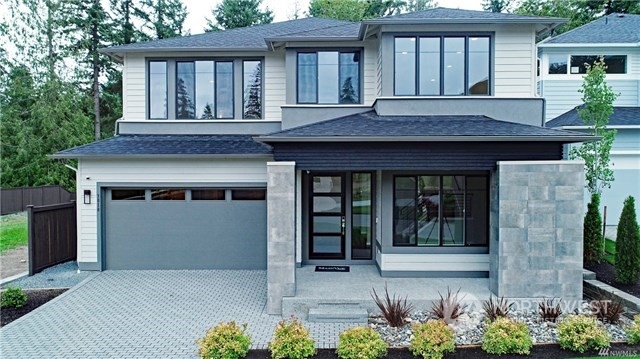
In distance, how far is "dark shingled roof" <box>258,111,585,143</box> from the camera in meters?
7.35

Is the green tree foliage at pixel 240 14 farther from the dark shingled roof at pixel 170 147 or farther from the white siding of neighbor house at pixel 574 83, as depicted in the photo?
the white siding of neighbor house at pixel 574 83

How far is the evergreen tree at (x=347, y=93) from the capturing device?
10.5m

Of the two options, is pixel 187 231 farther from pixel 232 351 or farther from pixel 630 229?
pixel 630 229

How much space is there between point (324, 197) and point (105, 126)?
20814 millimetres

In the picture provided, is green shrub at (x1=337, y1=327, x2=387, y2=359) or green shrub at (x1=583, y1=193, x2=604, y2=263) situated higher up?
green shrub at (x1=583, y1=193, x2=604, y2=263)

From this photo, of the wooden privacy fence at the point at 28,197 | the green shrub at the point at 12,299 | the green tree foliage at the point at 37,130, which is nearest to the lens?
the green shrub at the point at 12,299

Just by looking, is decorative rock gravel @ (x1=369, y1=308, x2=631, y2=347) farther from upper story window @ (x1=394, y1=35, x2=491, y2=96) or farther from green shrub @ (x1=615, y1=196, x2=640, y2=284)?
upper story window @ (x1=394, y1=35, x2=491, y2=96)

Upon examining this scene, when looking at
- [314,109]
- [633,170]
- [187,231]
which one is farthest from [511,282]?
[633,170]

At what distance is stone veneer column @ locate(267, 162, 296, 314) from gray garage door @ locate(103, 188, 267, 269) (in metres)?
3.00

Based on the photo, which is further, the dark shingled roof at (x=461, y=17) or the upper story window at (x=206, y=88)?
the upper story window at (x=206, y=88)

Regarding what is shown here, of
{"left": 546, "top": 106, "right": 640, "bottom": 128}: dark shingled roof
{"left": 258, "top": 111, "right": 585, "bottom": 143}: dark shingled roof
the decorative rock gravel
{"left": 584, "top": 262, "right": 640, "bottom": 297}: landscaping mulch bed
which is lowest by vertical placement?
the decorative rock gravel

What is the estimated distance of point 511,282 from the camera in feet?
24.5

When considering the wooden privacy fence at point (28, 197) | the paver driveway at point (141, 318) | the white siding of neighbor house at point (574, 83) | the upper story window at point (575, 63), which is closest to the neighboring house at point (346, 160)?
the paver driveway at point (141, 318)

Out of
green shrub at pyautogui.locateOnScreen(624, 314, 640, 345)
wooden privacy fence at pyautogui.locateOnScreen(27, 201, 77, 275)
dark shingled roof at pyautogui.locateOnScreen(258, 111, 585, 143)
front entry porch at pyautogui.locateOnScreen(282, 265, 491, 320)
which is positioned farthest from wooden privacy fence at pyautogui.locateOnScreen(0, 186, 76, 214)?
green shrub at pyautogui.locateOnScreen(624, 314, 640, 345)
